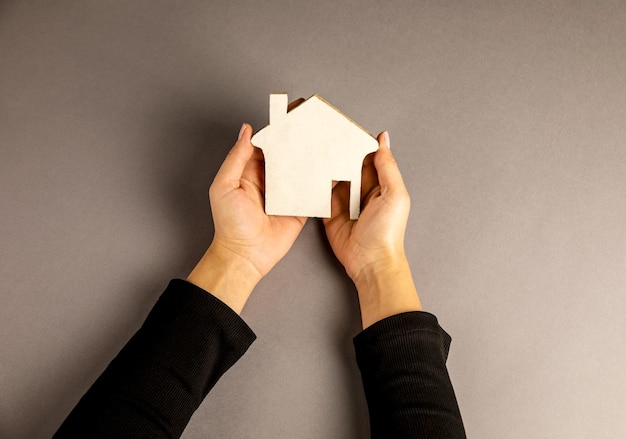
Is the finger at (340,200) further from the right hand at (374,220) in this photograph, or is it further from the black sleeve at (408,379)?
the black sleeve at (408,379)

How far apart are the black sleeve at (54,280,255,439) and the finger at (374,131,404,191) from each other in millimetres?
288

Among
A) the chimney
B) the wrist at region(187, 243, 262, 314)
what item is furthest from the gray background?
the chimney

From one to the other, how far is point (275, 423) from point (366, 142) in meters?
0.44

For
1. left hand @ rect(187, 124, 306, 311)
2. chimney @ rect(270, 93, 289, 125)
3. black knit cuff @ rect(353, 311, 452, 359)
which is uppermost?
chimney @ rect(270, 93, 289, 125)

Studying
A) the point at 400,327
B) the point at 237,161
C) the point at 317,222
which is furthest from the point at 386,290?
the point at 237,161

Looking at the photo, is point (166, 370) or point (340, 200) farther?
point (340, 200)

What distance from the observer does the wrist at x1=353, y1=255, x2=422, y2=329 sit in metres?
0.75

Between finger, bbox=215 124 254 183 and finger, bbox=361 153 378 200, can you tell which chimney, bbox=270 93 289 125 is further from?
finger, bbox=361 153 378 200

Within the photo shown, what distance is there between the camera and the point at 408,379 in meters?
0.68

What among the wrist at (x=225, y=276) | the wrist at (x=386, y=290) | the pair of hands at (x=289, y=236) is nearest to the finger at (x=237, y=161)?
the pair of hands at (x=289, y=236)

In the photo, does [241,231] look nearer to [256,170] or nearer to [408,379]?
[256,170]

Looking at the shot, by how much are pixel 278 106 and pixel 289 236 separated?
0.67ft

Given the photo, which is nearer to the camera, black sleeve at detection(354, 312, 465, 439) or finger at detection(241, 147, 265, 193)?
black sleeve at detection(354, 312, 465, 439)

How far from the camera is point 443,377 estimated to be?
70 cm
